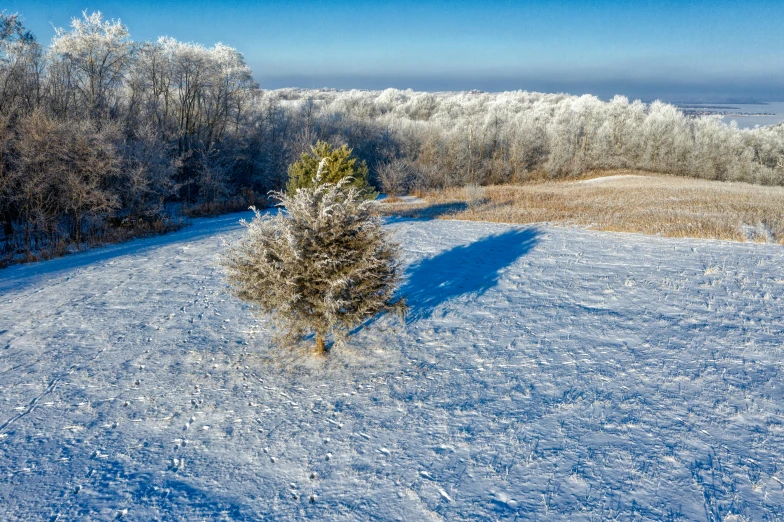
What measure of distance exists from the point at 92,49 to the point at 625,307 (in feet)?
88.6

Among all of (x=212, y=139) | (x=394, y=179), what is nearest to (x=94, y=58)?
(x=212, y=139)

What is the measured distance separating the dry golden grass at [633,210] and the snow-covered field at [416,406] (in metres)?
5.93

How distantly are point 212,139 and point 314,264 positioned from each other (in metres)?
29.7

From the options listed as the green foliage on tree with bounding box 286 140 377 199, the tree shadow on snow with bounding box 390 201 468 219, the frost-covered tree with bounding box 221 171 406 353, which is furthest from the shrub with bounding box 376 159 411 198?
the frost-covered tree with bounding box 221 171 406 353

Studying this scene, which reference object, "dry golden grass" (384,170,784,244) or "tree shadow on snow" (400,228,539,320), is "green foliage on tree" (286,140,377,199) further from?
"tree shadow on snow" (400,228,539,320)

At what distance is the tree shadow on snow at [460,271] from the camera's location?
384 inches

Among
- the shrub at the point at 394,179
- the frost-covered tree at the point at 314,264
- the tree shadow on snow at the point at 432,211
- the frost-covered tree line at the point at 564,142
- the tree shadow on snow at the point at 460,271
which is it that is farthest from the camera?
the frost-covered tree line at the point at 564,142

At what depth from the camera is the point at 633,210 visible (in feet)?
69.3

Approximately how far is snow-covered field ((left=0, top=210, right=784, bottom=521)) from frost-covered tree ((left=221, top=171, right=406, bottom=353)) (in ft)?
2.91

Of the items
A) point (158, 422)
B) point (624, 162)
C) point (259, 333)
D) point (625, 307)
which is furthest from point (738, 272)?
point (624, 162)

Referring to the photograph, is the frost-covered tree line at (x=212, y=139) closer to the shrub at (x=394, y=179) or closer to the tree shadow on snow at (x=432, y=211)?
the shrub at (x=394, y=179)

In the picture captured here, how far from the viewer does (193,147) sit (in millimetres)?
30875

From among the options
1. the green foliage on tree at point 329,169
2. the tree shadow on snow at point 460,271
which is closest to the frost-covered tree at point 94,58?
the green foliage on tree at point 329,169

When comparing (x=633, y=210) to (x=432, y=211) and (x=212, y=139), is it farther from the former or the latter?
(x=212, y=139)
